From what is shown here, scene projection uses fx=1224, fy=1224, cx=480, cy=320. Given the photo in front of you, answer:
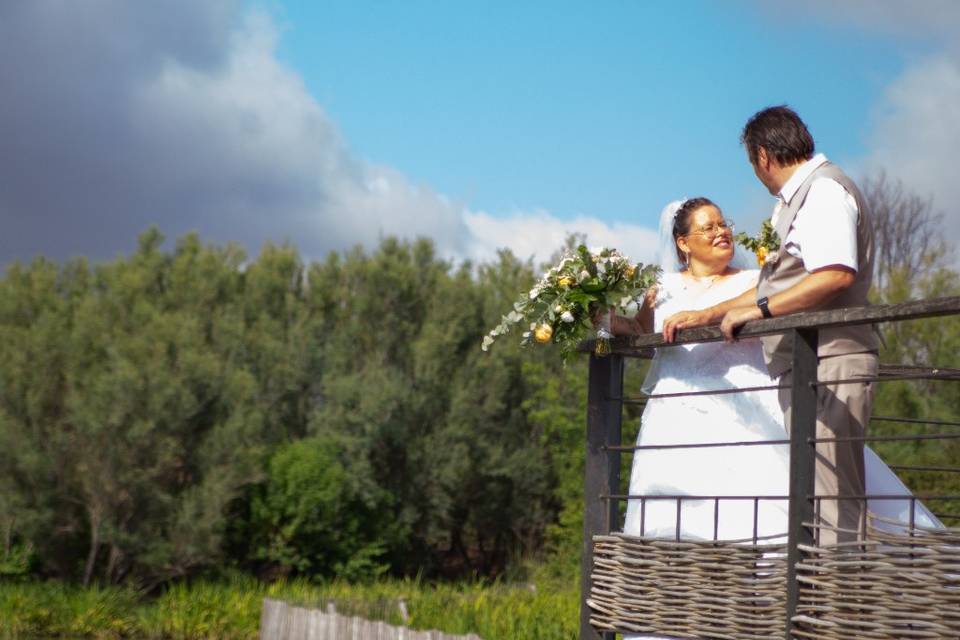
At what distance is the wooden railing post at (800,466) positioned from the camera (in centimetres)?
357

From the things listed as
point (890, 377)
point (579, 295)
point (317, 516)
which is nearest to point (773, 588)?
point (890, 377)

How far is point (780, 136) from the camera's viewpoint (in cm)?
406

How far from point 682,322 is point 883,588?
3.77 feet

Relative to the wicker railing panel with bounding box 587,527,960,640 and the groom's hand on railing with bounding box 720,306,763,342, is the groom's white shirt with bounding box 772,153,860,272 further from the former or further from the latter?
the wicker railing panel with bounding box 587,527,960,640

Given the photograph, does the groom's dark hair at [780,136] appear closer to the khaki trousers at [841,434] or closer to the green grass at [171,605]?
the khaki trousers at [841,434]

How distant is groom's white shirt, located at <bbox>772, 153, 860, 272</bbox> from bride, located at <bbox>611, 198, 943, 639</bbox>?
1.92 ft

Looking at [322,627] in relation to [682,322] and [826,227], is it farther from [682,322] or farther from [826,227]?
[826,227]

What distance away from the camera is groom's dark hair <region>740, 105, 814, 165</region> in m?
4.04

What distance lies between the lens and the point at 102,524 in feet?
53.7

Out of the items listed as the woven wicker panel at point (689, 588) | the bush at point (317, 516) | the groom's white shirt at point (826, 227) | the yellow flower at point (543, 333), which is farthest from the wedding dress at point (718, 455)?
the bush at point (317, 516)

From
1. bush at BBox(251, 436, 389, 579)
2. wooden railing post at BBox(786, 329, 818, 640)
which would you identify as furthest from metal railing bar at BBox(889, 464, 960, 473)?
bush at BBox(251, 436, 389, 579)

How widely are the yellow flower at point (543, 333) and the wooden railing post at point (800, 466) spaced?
99cm

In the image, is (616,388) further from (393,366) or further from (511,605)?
(393,366)

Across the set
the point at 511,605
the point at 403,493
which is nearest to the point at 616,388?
the point at 511,605
